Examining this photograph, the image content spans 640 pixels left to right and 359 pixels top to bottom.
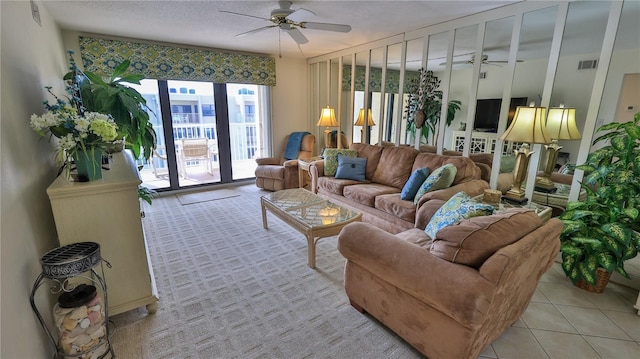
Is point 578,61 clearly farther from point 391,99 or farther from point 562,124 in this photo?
point 391,99

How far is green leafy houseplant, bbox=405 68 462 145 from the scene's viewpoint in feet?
11.4

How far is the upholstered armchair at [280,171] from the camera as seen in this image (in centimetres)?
472

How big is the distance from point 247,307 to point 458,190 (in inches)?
84.4

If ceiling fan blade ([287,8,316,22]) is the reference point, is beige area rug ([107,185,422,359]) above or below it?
below

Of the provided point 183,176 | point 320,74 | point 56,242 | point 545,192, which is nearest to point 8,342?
point 56,242

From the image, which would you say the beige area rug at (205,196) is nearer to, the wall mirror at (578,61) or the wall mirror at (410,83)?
the wall mirror at (410,83)

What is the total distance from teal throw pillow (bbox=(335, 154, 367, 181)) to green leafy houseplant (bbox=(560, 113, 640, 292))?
7.22 feet

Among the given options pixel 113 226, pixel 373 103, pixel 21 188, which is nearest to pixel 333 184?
pixel 373 103

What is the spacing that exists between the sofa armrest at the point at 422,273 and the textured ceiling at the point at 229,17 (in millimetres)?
2253

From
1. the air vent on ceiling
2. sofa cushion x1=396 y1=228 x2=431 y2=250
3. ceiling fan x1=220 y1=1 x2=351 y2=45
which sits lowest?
sofa cushion x1=396 y1=228 x2=431 y2=250

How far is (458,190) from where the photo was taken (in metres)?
Answer: 2.69

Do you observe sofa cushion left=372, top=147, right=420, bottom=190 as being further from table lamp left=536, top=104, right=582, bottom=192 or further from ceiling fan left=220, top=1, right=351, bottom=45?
ceiling fan left=220, top=1, right=351, bottom=45

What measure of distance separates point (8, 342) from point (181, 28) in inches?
137

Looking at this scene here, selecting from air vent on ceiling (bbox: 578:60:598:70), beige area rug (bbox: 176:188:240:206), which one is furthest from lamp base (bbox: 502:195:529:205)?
beige area rug (bbox: 176:188:240:206)
